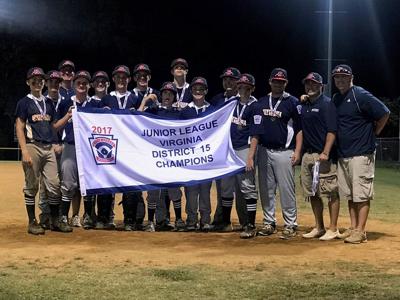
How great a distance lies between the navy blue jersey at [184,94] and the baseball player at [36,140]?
1.93 m

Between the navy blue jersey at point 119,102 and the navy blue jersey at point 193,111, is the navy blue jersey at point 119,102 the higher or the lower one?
the higher one

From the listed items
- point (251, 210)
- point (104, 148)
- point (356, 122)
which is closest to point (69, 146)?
point (104, 148)

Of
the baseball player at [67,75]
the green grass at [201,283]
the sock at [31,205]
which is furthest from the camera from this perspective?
the baseball player at [67,75]

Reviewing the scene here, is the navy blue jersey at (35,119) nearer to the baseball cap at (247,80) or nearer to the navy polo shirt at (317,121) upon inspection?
the baseball cap at (247,80)

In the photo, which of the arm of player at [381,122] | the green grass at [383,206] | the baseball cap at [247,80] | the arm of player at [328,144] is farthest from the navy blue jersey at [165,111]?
the green grass at [383,206]

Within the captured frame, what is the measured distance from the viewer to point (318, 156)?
8.10m

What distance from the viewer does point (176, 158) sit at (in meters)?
8.65

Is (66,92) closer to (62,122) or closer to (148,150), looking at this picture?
(62,122)

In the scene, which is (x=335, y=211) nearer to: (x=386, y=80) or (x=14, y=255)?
(x=14, y=255)

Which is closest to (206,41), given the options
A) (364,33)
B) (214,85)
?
(214,85)

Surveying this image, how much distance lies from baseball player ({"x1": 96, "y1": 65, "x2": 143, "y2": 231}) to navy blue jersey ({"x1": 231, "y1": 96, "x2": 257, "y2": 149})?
1.57m

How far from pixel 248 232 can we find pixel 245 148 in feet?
4.28

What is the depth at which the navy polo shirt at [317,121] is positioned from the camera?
25.9 ft

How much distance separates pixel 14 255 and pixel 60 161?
235 centimetres
